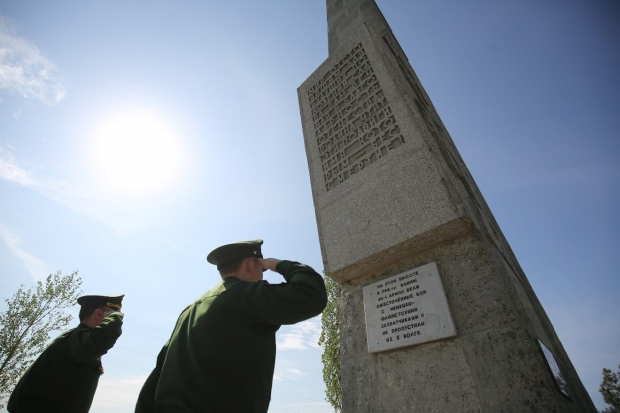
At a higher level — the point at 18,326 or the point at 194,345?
the point at 18,326

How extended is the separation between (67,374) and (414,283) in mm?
2803

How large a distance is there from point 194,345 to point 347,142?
9.62 feet

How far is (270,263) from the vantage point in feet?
5.90

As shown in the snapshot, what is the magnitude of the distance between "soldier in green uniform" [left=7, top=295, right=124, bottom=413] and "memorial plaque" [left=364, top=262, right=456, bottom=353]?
208 cm

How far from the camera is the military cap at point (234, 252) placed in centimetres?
182

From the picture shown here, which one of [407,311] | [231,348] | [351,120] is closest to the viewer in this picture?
[231,348]

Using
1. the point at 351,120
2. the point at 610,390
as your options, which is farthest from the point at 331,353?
the point at 610,390

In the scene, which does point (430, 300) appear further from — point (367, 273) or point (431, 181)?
point (431, 181)

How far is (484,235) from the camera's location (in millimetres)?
2443

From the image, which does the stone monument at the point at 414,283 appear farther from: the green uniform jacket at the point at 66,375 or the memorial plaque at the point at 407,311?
the green uniform jacket at the point at 66,375

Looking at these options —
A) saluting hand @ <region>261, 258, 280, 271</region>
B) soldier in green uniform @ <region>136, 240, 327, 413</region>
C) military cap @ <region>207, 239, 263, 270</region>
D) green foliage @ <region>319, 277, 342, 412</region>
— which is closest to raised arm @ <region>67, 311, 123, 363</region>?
soldier in green uniform @ <region>136, 240, 327, 413</region>

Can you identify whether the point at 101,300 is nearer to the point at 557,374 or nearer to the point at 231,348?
the point at 231,348

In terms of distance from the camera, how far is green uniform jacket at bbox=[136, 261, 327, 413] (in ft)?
3.99

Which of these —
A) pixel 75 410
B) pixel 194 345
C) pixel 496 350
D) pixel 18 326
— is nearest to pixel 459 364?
pixel 496 350
